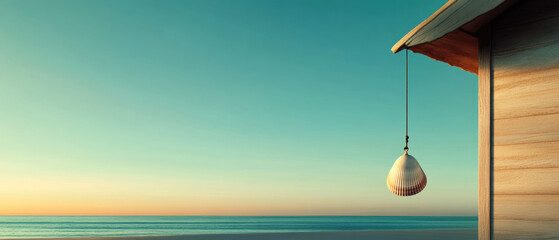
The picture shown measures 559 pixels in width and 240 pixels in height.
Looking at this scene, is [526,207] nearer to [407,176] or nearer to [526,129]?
[526,129]

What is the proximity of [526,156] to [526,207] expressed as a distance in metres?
0.31

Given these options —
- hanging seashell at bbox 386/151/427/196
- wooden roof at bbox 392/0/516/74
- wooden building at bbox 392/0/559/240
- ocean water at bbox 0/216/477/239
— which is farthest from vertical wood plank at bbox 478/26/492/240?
ocean water at bbox 0/216/477/239

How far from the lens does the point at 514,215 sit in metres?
2.88

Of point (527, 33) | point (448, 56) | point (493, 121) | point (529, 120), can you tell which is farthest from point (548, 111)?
point (448, 56)

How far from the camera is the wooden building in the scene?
9.13 feet

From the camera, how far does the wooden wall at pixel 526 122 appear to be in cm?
277

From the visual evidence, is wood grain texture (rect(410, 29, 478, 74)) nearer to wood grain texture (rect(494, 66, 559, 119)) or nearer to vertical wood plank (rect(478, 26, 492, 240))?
vertical wood plank (rect(478, 26, 492, 240))

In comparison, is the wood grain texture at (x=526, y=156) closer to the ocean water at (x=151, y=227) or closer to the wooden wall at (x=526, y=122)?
the wooden wall at (x=526, y=122)

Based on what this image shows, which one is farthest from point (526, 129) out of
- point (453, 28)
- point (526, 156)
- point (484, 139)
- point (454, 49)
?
point (454, 49)

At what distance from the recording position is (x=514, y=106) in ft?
9.68

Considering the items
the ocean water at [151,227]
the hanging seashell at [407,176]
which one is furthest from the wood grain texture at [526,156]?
the ocean water at [151,227]

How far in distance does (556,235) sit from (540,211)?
6.1 inches

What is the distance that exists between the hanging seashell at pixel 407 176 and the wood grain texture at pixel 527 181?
27.7 inches

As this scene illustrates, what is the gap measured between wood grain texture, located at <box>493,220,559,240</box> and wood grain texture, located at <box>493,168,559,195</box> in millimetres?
180
